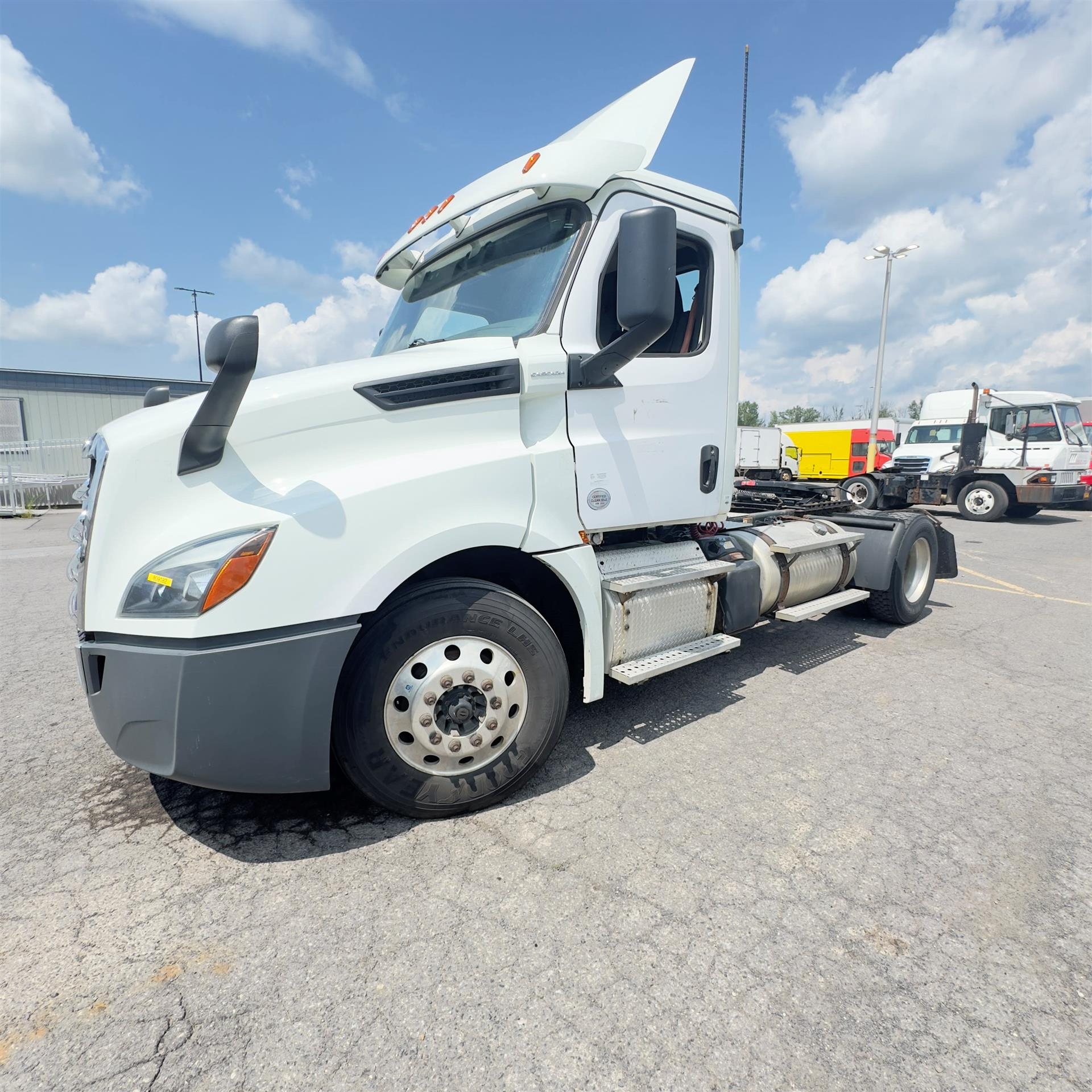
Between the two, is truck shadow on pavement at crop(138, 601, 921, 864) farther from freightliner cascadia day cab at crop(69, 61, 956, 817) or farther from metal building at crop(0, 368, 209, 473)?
metal building at crop(0, 368, 209, 473)

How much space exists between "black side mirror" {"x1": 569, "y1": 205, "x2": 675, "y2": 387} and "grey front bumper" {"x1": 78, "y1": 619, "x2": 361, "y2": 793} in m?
1.68

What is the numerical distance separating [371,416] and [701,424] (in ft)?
6.15

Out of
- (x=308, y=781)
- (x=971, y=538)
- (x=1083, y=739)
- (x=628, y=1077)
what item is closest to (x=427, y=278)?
(x=308, y=781)

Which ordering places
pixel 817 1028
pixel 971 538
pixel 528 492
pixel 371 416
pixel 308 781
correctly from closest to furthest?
pixel 817 1028
pixel 308 781
pixel 371 416
pixel 528 492
pixel 971 538

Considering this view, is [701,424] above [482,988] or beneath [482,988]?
above

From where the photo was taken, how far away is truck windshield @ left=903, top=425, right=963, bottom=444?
17.8 meters

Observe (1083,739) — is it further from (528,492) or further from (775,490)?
(775,490)

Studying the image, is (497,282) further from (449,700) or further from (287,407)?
(449,700)

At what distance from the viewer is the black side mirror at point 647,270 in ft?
8.46

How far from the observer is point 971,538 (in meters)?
12.8

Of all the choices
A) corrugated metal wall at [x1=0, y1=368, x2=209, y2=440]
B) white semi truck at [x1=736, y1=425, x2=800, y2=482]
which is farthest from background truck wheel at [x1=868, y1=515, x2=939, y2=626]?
corrugated metal wall at [x1=0, y1=368, x2=209, y2=440]

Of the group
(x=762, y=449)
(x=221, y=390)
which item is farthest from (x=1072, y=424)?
(x=221, y=390)

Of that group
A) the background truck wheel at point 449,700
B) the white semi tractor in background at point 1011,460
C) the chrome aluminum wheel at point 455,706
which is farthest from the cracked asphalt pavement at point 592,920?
the white semi tractor in background at point 1011,460

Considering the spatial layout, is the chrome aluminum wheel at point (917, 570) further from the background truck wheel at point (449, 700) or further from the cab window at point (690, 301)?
the background truck wheel at point (449, 700)
